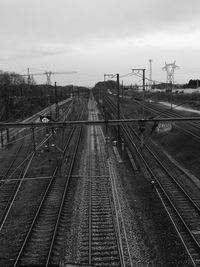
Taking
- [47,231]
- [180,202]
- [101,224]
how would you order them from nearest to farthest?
[47,231] < [101,224] < [180,202]

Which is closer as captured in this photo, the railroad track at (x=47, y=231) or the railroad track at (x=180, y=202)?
the railroad track at (x=47, y=231)

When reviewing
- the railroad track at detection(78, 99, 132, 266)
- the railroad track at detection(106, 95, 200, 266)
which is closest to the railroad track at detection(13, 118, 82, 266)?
the railroad track at detection(78, 99, 132, 266)

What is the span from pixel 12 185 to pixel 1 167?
5017mm

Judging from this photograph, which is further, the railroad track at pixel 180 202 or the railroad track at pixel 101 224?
the railroad track at pixel 180 202

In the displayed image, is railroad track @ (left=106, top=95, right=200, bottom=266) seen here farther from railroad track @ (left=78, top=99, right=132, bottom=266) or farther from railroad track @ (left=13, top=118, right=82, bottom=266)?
railroad track @ (left=13, top=118, right=82, bottom=266)

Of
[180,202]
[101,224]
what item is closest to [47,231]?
[101,224]

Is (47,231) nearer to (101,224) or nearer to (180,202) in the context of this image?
(101,224)

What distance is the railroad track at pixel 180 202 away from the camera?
469 inches

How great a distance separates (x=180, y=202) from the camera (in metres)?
15.8

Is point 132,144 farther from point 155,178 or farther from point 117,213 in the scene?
point 117,213

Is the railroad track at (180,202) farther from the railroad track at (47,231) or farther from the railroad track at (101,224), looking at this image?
the railroad track at (47,231)

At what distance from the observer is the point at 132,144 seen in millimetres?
30828

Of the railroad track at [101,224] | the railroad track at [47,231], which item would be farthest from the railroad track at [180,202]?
the railroad track at [47,231]

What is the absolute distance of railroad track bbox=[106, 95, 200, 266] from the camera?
11.9m
